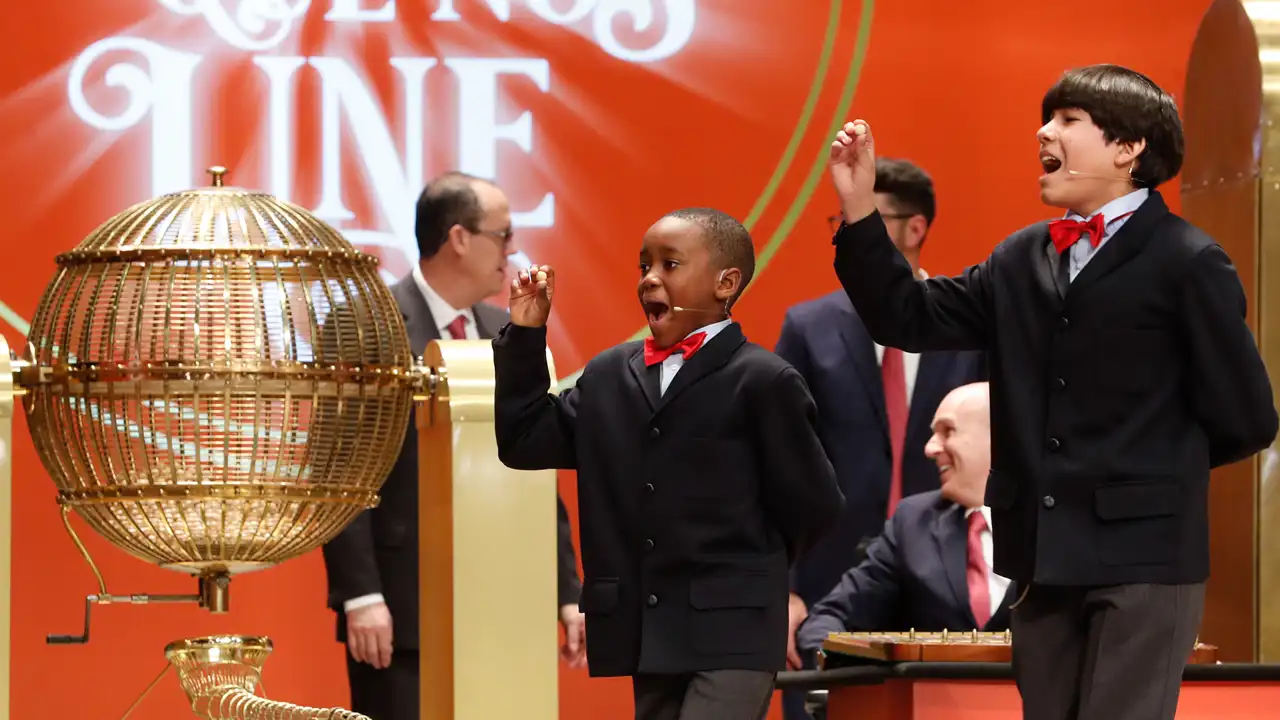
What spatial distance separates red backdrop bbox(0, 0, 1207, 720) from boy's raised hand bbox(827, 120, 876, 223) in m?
3.21

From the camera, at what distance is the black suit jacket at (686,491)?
2984mm

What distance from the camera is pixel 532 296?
3.09 metres

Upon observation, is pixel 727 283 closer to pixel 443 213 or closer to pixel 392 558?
pixel 392 558

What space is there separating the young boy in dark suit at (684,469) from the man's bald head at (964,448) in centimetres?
134

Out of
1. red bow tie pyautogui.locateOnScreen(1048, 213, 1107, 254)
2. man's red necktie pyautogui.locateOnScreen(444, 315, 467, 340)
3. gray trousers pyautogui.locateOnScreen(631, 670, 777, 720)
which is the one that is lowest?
gray trousers pyautogui.locateOnScreen(631, 670, 777, 720)

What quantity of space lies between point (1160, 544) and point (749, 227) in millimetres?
3512

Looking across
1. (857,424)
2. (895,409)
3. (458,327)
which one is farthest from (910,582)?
(458,327)

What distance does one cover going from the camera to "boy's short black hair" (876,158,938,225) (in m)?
5.24

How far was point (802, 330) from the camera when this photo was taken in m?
5.21

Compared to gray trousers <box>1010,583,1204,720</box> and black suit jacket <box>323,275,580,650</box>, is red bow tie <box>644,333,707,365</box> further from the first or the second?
black suit jacket <box>323,275,580,650</box>

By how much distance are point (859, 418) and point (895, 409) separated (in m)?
0.14

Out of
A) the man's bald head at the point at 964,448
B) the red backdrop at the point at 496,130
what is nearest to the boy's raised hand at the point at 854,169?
the man's bald head at the point at 964,448

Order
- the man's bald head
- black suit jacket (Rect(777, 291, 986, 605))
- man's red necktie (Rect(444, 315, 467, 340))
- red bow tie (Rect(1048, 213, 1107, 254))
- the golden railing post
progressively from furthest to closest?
black suit jacket (Rect(777, 291, 986, 605)), man's red necktie (Rect(444, 315, 467, 340)), the man's bald head, the golden railing post, red bow tie (Rect(1048, 213, 1107, 254))

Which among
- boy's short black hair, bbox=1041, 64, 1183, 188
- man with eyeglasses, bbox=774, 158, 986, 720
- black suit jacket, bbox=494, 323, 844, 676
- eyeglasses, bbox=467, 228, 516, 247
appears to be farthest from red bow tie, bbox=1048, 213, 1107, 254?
eyeglasses, bbox=467, 228, 516, 247
